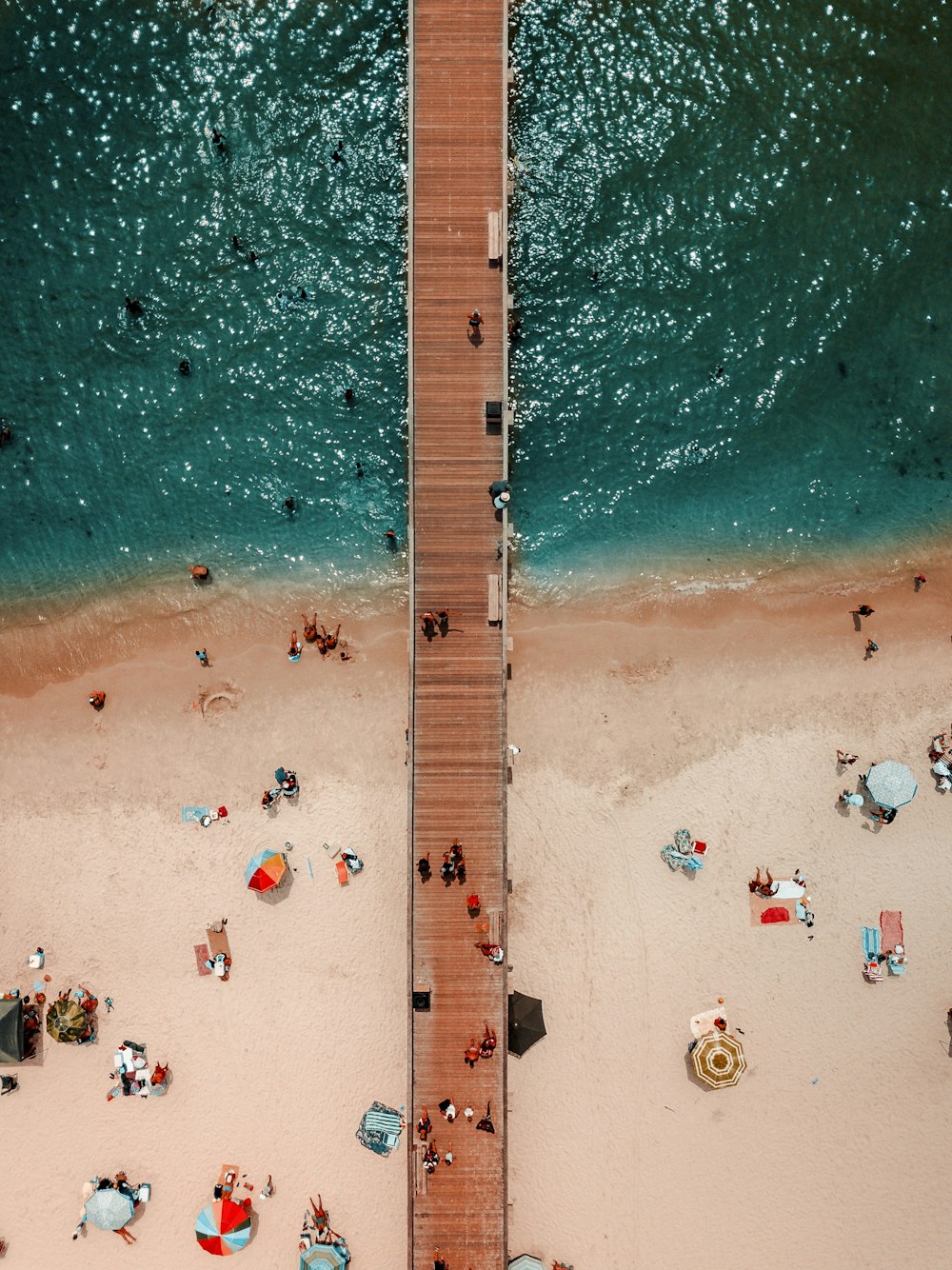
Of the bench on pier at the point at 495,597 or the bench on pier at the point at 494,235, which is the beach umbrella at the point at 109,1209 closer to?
the bench on pier at the point at 495,597

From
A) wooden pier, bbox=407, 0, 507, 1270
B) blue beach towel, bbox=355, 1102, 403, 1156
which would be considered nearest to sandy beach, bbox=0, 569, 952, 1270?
blue beach towel, bbox=355, 1102, 403, 1156

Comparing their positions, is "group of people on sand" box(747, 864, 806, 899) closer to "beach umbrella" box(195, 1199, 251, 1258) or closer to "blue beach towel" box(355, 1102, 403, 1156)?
"blue beach towel" box(355, 1102, 403, 1156)

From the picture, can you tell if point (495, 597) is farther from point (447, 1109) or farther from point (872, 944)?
point (872, 944)

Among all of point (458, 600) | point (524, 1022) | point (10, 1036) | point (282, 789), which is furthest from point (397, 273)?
point (10, 1036)

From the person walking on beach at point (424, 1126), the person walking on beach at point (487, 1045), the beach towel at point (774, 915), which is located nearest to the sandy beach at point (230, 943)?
the person walking on beach at point (424, 1126)

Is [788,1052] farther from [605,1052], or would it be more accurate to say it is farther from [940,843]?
[940,843]
